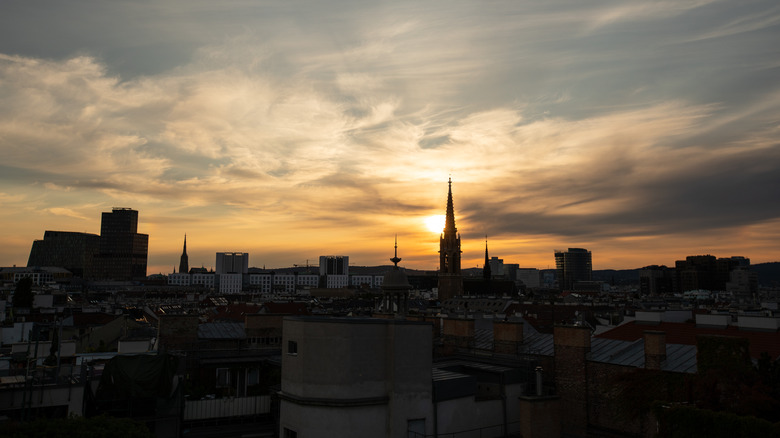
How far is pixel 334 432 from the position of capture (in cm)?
2500

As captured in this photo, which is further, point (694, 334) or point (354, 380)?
point (694, 334)

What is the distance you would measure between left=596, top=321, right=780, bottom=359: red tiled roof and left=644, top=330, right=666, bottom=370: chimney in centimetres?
643

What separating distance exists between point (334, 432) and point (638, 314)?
109ft

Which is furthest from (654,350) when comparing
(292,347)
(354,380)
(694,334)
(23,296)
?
(23,296)

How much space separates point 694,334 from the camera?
1537 inches

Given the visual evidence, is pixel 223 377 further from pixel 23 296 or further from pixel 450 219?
pixel 450 219

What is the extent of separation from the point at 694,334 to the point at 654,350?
42.2 feet

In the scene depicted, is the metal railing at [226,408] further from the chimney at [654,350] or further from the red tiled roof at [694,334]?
the red tiled roof at [694,334]

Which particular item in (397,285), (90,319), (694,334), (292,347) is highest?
(397,285)

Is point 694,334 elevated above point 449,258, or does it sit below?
below

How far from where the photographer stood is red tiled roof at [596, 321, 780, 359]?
110ft

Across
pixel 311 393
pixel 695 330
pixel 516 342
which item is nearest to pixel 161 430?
pixel 311 393

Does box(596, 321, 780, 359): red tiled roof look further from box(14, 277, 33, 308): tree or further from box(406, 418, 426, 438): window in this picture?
box(14, 277, 33, 308): tree

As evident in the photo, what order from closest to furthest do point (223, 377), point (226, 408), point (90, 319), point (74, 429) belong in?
point (74, 429) → point (226, 408) → point (223, 377) → point (90, 319)
